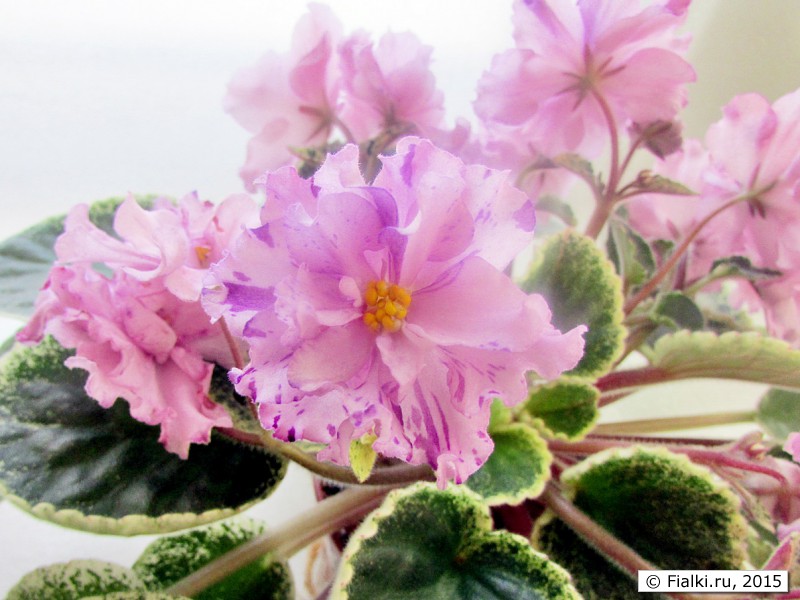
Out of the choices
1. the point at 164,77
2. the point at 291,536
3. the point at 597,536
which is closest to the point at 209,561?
the point at 291,536

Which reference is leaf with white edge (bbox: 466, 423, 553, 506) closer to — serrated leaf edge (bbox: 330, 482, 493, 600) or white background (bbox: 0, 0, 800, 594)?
serrated leaf edge (bbox: 330, 482, 493, 600)

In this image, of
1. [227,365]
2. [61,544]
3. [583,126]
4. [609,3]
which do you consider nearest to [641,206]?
[583,126]

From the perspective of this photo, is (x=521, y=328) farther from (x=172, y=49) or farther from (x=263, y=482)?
(x=172, y=49)

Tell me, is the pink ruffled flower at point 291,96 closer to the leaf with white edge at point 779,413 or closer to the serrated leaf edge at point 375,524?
the serrated leaf edge at point 375,524

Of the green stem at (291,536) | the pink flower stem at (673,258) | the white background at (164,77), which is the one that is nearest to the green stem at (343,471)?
the green stem at (291,536)

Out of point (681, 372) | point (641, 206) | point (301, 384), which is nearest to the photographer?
point (301, 384)

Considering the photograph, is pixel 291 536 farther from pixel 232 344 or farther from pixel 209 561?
pixel 232 344
